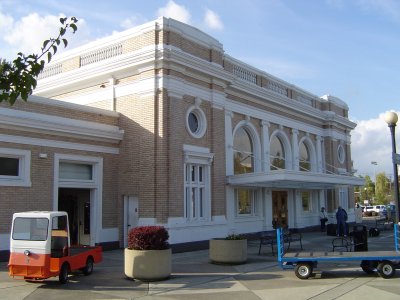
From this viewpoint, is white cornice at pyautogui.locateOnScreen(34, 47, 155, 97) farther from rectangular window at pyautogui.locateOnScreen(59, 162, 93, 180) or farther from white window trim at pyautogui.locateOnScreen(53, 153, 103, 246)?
rectangular window at pyautogui.locateOnScreen(59, 162, 93, 180)

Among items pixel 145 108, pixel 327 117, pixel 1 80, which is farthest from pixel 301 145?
pixel 1 80

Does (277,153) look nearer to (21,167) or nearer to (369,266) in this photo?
(369,266)

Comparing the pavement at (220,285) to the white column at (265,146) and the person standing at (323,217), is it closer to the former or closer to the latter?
the white column at (265,146)

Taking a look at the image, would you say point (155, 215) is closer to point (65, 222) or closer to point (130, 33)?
point (65, 222)

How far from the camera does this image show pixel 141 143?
1922 centimetres

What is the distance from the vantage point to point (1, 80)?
577 cm

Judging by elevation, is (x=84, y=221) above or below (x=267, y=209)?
below

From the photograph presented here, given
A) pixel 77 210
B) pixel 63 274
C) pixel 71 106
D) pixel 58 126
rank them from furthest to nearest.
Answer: pixel 77 210 → pixel 71 106 → pixel 58 126 → pixel 63 274

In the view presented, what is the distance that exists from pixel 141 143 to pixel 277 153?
11.2m

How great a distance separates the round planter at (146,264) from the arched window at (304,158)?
19.5 m

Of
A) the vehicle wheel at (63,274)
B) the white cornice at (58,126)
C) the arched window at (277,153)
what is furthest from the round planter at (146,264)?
the arched window at (277,153)

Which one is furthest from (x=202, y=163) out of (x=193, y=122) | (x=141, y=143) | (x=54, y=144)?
(x=54, y=144)

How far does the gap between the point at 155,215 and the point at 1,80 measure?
42.6ft

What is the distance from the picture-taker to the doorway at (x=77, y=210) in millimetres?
19859
